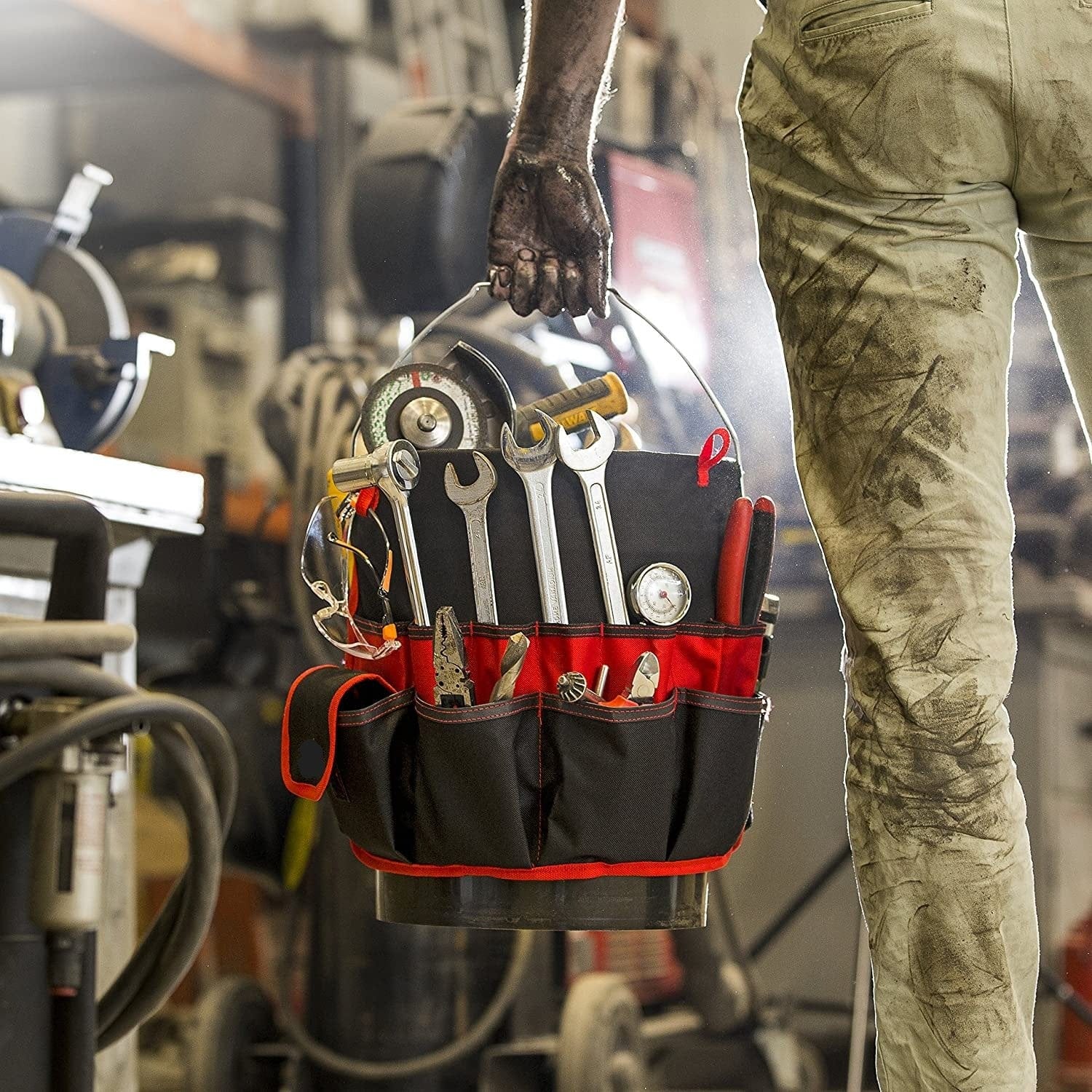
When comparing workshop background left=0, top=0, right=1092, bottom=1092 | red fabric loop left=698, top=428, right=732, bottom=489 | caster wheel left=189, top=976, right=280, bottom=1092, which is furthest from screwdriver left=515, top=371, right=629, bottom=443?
caster wheel left=189, top=976, right=280, bottom=1092

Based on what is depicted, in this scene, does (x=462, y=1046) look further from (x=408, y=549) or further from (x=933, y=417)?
(x=933, y=417)

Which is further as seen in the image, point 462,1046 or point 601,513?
point 462,1046

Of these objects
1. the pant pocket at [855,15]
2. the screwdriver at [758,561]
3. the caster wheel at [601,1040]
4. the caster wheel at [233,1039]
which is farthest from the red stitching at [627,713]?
the caster wheel at [233,1039]

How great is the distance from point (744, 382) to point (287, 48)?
A: 0.91 meters

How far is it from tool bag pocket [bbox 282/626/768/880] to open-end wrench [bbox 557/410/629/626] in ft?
0.09

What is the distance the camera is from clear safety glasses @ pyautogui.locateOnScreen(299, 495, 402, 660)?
1.23m

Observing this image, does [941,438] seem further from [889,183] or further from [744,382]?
[744,382]

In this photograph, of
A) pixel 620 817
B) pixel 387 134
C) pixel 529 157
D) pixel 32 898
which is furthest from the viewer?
pixel 387 134

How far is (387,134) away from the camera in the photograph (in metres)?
1.95

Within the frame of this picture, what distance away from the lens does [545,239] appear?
4.62ft

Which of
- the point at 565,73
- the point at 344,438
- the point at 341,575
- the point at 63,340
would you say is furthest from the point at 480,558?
the point at 63,340

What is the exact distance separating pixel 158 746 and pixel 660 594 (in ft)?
1.39

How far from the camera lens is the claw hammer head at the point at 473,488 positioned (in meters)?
1.23

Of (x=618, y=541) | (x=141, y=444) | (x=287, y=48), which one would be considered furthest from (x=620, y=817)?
(x=287, y=48)
